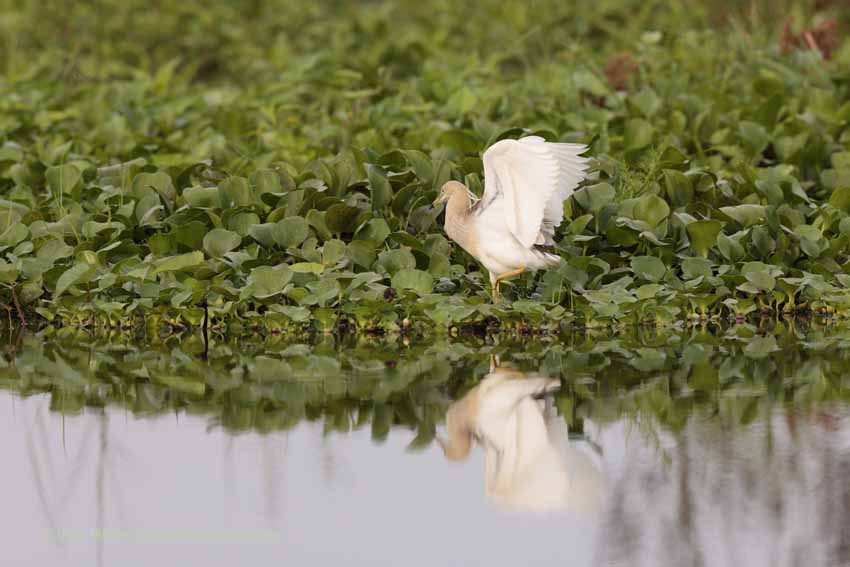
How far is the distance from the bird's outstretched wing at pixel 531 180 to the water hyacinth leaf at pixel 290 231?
2.83 ft

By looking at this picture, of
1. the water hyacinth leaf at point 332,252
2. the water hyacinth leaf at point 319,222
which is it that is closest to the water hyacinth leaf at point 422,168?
the water hyacinth leaf at point 319,222

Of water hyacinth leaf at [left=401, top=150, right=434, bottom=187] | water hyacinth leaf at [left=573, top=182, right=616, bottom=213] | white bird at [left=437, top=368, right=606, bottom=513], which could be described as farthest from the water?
water hyacinth leaf at [left=401, top=150, right=434, bottom=187]

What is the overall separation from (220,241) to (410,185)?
83 centimetres

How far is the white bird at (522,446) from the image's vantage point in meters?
4.20

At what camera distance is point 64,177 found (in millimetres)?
7363

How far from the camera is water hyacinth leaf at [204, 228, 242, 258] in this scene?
6684mm

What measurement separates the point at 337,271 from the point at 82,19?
25.1ft

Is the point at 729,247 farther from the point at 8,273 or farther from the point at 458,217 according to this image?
the point at 8,273

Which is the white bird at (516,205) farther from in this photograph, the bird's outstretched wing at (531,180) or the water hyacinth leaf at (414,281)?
the water hyacinth leaf at (414,281)

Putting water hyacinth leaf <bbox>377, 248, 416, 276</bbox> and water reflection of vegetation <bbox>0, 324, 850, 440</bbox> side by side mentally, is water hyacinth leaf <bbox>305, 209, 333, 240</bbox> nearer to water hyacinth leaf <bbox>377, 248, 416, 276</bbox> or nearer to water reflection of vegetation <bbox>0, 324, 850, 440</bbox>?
water hyacinth leaf <bbox>377, 248, 416, 276</bbox>

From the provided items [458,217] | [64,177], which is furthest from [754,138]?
[64,177]

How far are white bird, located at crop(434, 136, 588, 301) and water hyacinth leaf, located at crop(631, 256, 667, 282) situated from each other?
0.42 meters

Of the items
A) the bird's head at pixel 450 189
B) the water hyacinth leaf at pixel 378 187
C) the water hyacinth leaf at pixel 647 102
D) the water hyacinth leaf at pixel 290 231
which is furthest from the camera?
the water hyacinth leaf at pixel 647 102

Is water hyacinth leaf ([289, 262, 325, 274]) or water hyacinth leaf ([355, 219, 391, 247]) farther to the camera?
water hyacinth leaf ([355, 219, 391, 247])
